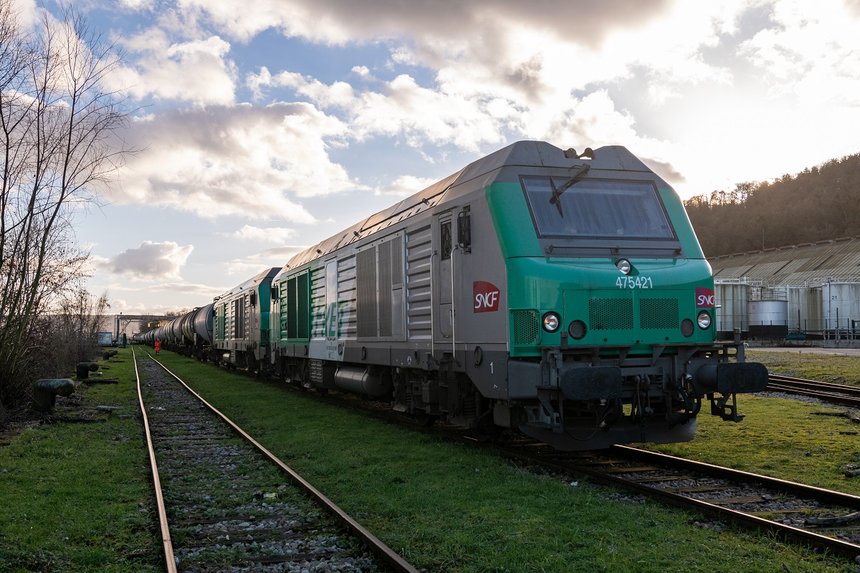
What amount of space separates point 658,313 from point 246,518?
517 centimetres

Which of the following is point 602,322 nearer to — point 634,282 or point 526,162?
point 634,282

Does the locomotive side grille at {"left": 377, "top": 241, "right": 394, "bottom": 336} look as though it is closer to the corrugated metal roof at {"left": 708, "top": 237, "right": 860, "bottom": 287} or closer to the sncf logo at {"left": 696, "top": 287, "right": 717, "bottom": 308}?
the sncf logo at {"left": 696, "top": 287, "right": 717, "bottom": 308}

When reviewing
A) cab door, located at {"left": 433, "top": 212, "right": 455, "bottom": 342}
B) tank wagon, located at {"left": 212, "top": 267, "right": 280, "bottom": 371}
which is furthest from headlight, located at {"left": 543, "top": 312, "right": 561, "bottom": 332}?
tank wagon, located at {"left": 212, "top": 267, "right": 280, "bottom": 371}

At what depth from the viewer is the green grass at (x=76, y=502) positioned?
235 inches

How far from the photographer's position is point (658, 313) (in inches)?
344

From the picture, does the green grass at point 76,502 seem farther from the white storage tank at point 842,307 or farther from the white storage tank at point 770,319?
the white storage tank at point 842,307

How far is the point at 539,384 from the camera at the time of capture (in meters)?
8.00

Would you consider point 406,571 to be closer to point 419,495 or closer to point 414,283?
point 419,495

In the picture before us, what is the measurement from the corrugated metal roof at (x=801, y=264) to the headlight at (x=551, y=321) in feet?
166

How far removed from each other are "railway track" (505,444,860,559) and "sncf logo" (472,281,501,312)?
2.00 m

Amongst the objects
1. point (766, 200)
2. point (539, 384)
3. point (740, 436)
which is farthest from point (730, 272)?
point (539, 384)

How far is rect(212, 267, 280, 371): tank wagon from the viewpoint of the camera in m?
24.2

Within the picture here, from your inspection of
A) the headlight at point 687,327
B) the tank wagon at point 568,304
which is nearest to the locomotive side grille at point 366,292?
the tank wagon at point 568,304

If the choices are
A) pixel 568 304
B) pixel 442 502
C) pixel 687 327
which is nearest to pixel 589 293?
pixel 568 304
